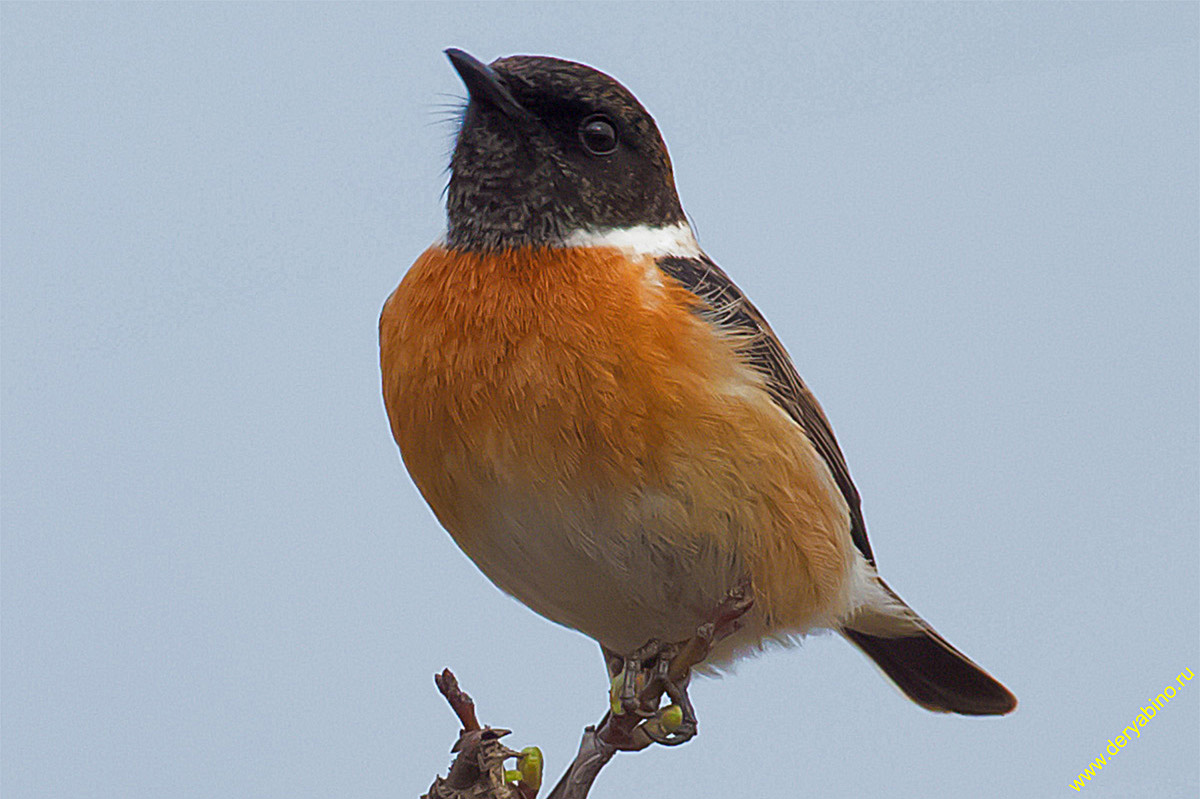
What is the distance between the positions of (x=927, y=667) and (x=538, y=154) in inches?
70.9

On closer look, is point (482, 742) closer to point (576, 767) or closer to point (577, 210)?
point (576, 767)

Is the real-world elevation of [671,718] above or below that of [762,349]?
below

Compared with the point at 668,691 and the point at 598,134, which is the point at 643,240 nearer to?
the point at 598,134

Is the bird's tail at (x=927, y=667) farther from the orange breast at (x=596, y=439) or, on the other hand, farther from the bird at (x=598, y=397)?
the orange breast at (x=596, y=439)

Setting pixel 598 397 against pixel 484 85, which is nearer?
pixel 598 397

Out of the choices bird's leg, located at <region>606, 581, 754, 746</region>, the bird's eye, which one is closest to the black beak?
the bird's eye

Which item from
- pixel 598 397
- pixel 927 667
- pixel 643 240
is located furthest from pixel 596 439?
pixel 927 667

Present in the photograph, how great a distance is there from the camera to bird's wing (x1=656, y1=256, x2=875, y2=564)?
9.56 feet

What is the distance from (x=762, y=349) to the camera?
302cm

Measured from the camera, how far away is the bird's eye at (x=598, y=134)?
291cm

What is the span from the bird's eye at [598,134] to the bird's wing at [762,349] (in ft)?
0.85

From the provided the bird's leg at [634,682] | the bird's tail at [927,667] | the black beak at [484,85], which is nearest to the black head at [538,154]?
the black beak at [484,85]

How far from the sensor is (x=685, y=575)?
9.09 feet

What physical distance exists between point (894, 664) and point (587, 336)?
5.38 ft
